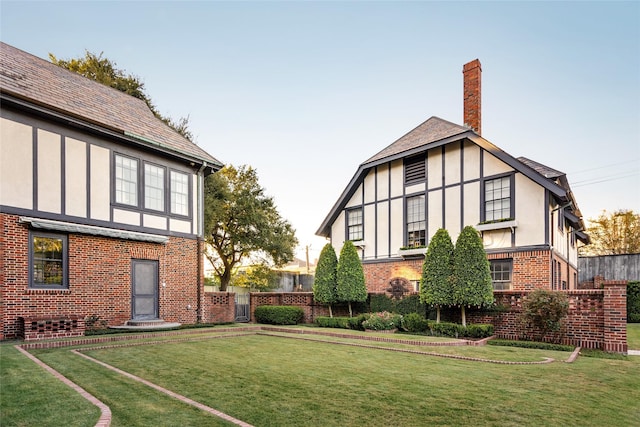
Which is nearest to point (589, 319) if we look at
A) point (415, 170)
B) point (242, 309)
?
point (415, 170)

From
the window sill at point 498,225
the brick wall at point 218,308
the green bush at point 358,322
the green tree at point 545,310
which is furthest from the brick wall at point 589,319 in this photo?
the brick wall at point 218,308

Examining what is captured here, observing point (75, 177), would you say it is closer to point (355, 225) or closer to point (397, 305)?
point (397, 305)

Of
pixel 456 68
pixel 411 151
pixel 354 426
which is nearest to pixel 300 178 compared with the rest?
pixel 411 151

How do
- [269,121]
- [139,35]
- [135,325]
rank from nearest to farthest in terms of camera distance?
[135,325]
[139,35]
[269,121]

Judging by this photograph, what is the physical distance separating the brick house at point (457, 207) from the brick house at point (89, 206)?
7.97 meters

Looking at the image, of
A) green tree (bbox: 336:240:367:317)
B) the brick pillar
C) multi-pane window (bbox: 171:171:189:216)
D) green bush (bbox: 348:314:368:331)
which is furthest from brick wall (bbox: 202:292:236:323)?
the brick pillar

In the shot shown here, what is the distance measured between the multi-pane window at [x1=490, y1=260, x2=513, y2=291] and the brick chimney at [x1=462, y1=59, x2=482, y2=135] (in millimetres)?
5616

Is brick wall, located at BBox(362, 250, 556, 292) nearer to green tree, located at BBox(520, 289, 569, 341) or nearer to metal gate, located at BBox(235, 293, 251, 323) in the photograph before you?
green tree, located at BBox(520, 289, 569, 341)

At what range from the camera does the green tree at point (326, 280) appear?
16.6 m

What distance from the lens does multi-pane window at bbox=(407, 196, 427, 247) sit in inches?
696

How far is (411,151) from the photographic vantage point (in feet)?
59.0

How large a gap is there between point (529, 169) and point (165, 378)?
44.0 ft

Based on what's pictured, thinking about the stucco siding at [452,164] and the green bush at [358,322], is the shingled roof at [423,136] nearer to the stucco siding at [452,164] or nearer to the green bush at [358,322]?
the stucco siding at [452,164]

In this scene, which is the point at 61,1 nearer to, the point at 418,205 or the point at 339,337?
the point at 339,337
